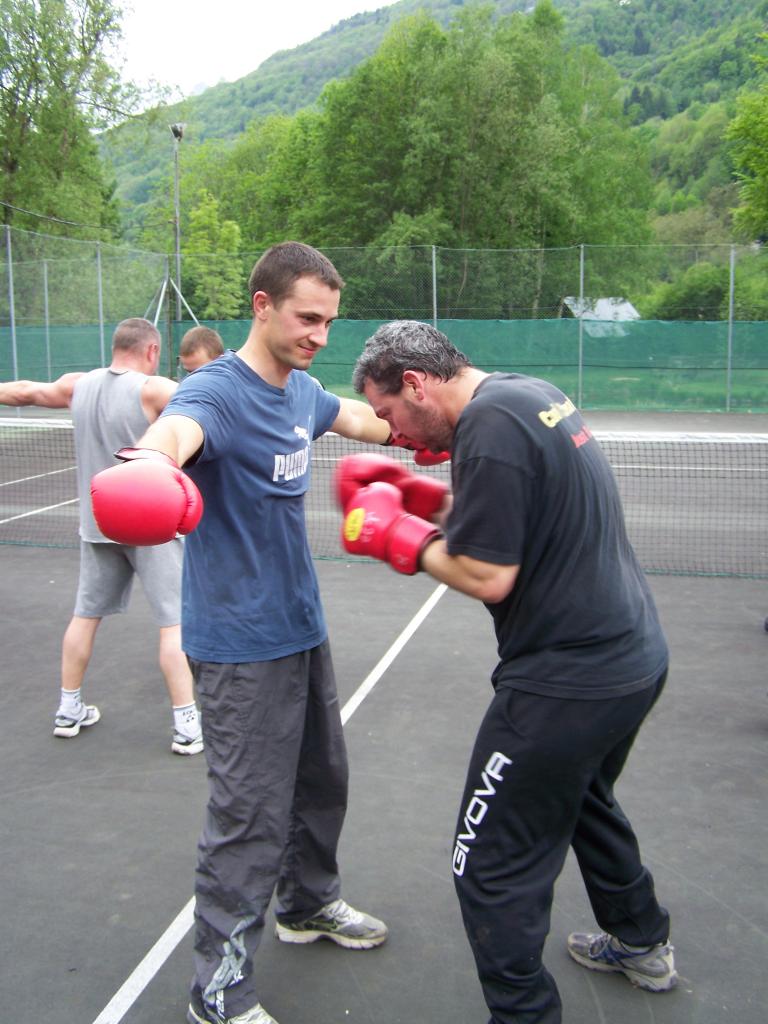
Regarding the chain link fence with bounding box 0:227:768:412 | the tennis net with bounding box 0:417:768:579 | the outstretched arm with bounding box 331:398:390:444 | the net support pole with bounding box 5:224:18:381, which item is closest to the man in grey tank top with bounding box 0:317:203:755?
the outstretched arm with bounding box 331:398:390:444

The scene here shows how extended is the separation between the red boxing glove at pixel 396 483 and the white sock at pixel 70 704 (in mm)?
2350

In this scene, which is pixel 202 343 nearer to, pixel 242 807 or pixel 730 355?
pixel 242 807

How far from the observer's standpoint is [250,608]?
2779 millimetres

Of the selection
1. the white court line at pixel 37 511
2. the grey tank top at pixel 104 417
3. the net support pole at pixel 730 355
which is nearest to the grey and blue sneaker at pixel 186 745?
the grey tank top at pixel 104 417

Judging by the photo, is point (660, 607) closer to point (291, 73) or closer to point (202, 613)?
point (202, 613)

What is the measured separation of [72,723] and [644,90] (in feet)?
389

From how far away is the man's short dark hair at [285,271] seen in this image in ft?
9.04

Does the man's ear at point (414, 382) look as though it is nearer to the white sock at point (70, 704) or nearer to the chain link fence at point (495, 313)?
the white sock at point (70, 704)

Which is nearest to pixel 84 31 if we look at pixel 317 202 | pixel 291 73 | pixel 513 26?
pixel 317 202

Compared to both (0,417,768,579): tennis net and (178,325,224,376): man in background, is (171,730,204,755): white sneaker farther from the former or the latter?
(0,417,768,579): tennis net

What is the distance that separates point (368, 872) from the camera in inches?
139

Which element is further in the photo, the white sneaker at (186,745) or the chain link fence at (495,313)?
the chain link fence at (495,313)

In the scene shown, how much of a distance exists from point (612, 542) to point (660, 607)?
15.0 feet

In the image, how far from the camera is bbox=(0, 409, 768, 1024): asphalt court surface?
2896 mm
